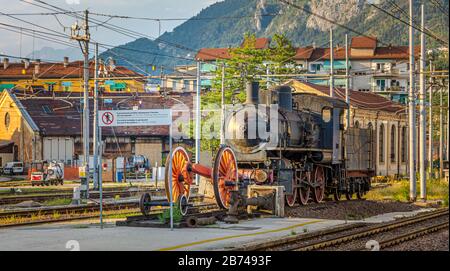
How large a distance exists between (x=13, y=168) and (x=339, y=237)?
48.9 metres

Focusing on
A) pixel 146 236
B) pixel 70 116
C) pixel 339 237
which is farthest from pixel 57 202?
pixel 70 116

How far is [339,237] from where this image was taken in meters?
17.1

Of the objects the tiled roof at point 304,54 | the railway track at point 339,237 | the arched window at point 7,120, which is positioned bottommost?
the railway track at point 339,237

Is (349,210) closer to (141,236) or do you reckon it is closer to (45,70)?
(141,236)

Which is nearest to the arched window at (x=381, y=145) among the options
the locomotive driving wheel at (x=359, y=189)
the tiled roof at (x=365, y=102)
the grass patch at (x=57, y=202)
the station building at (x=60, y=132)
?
the tiled roof at (x=365, y=102)

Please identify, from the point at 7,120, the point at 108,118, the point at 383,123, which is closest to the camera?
the point at 108,118

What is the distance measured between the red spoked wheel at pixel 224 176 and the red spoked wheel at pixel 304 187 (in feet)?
15.7

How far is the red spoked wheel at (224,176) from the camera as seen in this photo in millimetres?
A: 21766

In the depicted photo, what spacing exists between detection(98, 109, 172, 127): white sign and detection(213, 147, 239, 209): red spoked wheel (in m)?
4.73

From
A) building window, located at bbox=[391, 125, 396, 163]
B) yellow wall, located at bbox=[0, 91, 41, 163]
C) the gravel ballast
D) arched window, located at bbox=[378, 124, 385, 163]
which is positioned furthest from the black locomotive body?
yellow wall, located at bbox=[0, 91, 41, 163]

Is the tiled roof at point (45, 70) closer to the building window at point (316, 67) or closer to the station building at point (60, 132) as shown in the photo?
the building window at point (316, 67)

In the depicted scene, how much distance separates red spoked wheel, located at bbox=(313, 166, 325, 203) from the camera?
95.1ft

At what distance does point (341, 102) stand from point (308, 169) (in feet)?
15.0
